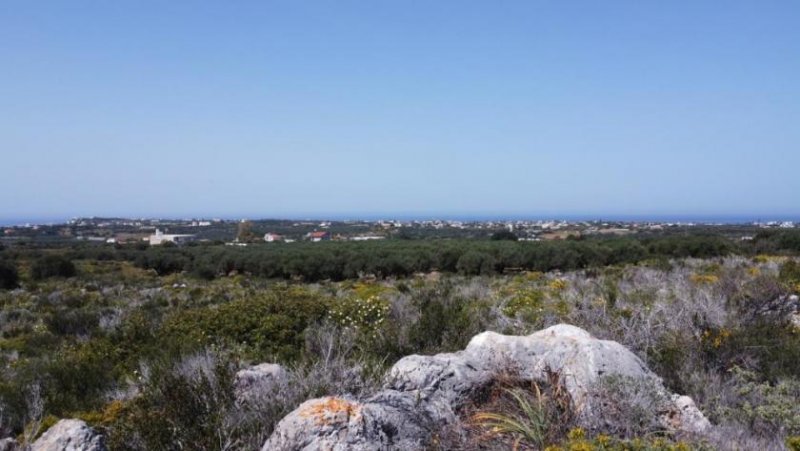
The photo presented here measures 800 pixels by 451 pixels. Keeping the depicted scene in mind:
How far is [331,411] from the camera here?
3928 millimetres

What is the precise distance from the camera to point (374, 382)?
506cm

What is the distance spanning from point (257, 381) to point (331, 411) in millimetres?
1788

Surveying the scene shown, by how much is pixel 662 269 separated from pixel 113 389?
666 inches

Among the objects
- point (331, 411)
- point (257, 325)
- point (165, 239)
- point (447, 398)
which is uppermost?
point (331, 411)

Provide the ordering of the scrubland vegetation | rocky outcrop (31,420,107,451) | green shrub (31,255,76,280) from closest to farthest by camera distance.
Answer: the scrubland vegetation, rocky outcrop (31,420,107,451), green shrub (31,255,76,280)

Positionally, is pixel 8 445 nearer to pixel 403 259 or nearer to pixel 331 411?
pixel 331 411

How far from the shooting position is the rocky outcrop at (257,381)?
4.93 m

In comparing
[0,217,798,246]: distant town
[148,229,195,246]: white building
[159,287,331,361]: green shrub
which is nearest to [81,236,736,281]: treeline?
[0,217,798,246]: distant town

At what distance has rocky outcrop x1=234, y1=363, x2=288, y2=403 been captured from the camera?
493cm

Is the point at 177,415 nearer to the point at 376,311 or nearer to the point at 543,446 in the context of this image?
the point at 543,446

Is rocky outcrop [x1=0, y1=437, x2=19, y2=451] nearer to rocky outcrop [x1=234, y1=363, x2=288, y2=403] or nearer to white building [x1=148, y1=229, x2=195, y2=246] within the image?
rocky outcrop [x1=234, y1=363, x2=288, y2=403]

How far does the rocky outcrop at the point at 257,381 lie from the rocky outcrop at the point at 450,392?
0.94 m

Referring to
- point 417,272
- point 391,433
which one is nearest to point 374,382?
point 391,433

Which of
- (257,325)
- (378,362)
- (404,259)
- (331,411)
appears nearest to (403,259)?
(404,259)
